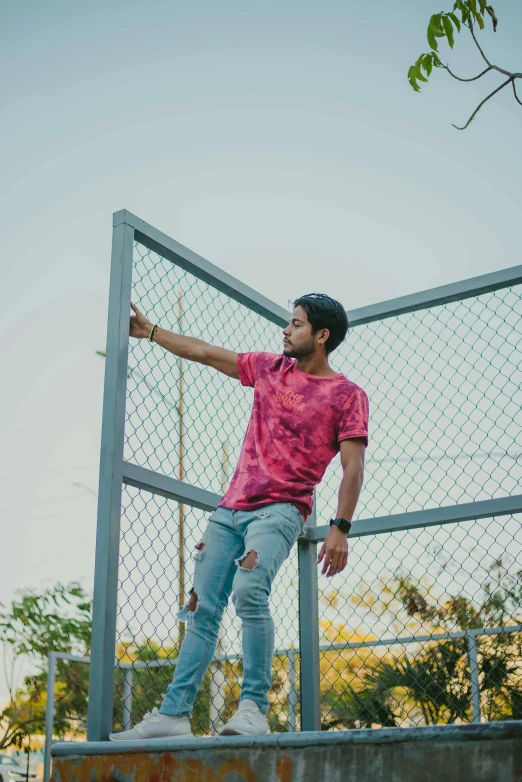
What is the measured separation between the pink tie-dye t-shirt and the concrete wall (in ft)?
3.47

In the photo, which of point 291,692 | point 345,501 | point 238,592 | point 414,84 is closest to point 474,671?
point 291,692

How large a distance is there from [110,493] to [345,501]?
846 millimetres

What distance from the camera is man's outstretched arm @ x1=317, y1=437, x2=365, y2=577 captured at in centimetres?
280

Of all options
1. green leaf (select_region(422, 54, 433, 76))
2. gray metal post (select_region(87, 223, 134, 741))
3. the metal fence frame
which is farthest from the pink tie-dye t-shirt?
green leaf (select_region(422, 54, 433, 76))

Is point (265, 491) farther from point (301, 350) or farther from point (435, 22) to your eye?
point (435, 22)

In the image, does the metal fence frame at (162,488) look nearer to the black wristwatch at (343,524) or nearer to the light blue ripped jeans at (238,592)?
the light blue ripped jeans at (238,592)

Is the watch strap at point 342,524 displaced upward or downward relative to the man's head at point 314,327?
downward

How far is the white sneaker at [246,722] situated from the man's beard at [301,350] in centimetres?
135

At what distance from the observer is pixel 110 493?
2.78 m

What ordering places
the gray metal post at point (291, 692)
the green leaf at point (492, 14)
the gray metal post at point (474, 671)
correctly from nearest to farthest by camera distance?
the green leaf at point (492, 14)
the gray metal post at point (291, 692)
the gray metal post at point (474, 671)

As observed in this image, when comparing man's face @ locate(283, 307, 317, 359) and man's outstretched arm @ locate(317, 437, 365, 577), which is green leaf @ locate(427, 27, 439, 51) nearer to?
man's face @ locate(283, 307, 317, 359)

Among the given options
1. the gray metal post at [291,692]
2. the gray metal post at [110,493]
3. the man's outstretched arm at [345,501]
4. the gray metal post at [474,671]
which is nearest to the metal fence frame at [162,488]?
the gray metal post at [110,493]

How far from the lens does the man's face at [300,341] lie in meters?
3.28

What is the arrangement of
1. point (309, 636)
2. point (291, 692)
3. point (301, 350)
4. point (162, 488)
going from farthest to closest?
point (291, 692), point (309, 636), point (301, 350), point (162, 488)
